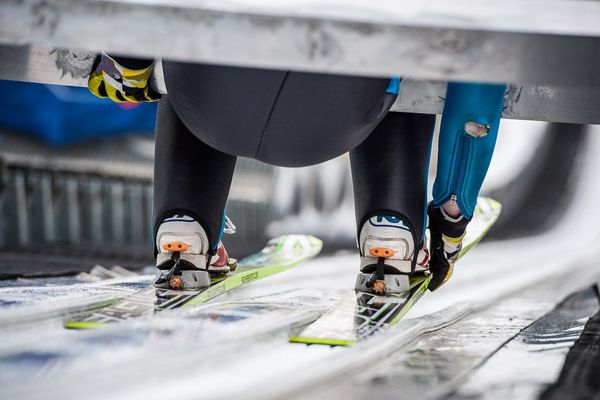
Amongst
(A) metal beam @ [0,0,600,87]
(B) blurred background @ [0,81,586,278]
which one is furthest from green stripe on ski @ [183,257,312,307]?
(B) blurred background @ [0,81,586,278]

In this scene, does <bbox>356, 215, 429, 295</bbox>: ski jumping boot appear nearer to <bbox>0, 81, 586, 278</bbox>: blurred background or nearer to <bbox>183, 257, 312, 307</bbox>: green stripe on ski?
<bbox>183, 257, 312, 307</bbox>: green stripe on ski

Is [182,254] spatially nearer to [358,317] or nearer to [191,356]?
[358,317]

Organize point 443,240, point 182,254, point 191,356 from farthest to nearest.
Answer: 1. point 443,240
2. point 182,254
3. point 191,356

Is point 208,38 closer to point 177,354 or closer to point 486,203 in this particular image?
point 177,354

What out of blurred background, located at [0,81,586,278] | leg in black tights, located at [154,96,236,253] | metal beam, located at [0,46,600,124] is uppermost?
metal beam, located at [0,46,600,124]

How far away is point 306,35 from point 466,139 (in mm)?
696

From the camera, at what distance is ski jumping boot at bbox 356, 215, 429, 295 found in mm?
1489

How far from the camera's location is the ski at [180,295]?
4.09ft

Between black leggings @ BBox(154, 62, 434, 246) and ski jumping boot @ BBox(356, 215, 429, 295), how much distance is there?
0.03 metres

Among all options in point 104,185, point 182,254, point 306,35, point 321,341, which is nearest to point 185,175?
point 182,254

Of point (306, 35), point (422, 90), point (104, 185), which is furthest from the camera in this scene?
point (104, 185)

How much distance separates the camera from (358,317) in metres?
1.31

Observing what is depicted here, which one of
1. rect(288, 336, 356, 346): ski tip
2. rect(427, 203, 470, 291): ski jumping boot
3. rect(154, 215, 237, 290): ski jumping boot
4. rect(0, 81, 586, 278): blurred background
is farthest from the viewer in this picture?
rect(0, 81, 586, 278): blurred background

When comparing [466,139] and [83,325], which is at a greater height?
[466,139]
